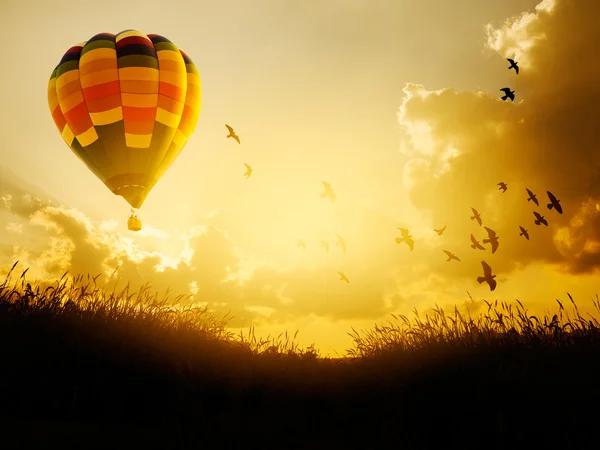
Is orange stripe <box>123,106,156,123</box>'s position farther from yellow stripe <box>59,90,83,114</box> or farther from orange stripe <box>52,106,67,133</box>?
orange stripe <box>52,106,67,133</box>

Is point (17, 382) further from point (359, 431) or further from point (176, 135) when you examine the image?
point (176, 135)

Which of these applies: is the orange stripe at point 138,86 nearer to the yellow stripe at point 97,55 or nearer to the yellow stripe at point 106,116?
the yellow stripe at point 106,116

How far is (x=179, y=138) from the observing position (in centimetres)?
2320

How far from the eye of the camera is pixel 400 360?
8.20 m

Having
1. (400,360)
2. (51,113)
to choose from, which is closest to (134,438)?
(400,360)

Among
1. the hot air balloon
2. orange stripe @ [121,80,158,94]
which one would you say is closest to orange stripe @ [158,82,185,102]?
the hot air balloon

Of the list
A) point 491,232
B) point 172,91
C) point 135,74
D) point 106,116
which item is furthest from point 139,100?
point 491,232

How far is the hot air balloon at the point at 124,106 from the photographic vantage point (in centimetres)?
2084

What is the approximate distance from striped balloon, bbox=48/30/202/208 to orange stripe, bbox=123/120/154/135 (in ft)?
0.13

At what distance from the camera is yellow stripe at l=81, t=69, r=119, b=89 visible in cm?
2066

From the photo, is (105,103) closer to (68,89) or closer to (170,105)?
(68,89)

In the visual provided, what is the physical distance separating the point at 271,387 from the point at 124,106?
1687 centimetres

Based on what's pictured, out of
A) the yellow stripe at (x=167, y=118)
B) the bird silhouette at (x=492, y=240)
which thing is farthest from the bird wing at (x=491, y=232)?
the yellow stripe at (x=167, y=118)

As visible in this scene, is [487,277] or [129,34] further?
[129,34]
